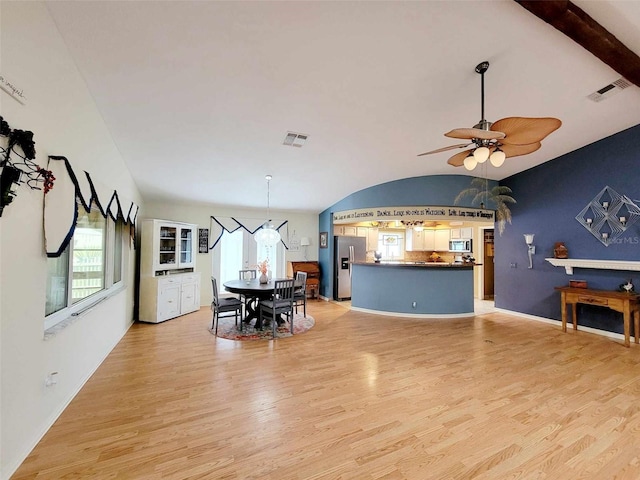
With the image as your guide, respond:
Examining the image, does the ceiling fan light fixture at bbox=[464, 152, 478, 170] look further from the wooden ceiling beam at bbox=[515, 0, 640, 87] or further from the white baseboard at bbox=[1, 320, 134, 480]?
the white baseboard at bbox=[1, 320, 134, 480]

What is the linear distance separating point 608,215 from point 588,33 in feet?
11.0

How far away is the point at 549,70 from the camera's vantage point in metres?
2.88

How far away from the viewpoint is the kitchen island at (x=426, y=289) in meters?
5.60

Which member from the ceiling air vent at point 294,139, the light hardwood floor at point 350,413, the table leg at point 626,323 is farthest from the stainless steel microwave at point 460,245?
the ceiling air vent at point 294,139

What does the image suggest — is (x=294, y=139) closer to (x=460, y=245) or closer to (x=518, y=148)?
(x=518, y=148)

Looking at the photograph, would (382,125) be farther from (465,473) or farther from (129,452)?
(129,452)

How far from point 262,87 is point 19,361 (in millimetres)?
2745

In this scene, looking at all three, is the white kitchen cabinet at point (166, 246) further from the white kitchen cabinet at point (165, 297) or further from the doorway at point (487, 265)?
the doorway at point (487, 265)

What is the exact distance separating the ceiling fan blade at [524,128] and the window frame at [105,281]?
3.55m

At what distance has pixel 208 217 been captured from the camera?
21.9 ft

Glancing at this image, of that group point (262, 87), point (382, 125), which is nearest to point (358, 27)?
point (262, 87)

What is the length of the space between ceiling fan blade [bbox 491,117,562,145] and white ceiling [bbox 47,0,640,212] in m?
0.82

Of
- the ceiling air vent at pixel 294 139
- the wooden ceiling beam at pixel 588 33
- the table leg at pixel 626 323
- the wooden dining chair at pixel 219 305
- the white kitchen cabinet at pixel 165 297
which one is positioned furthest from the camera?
the white kitchen cabinet at pixel 165 297

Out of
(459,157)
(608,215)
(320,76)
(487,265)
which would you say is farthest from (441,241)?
(320,76)
